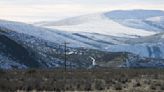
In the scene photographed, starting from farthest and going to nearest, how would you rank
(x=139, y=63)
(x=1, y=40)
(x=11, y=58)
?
(x=139, y=63) → (x=1, y=40) → (x=11, y=58)

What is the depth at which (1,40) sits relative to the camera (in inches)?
5438

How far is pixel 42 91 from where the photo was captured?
3092 cm

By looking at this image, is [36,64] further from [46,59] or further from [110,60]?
[110,60]

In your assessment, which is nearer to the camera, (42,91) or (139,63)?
(42,91)

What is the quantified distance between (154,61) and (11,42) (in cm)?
4466

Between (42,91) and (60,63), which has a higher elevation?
(42,91)

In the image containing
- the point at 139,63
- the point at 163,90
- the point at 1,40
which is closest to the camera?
the point at 163,90

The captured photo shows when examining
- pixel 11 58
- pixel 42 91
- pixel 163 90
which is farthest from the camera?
pixel 11 58

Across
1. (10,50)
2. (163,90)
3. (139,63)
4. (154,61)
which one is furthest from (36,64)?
(163,90)

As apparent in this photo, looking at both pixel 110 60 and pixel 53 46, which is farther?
pixel 53 46

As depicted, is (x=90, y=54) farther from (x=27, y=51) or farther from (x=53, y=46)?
(x=27, y=51)

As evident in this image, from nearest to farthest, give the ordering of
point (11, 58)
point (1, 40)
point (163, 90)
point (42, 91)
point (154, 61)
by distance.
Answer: point (42, 91) → point (163, 90) → point (11, 58) → point (1, 40) → point (154, 61)

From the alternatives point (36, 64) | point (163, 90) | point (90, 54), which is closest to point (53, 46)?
point (90, 54)

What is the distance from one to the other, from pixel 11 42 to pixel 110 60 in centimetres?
3284
